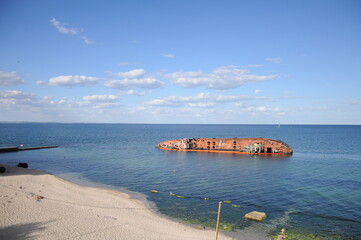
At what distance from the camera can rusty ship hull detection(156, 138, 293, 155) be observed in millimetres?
76375

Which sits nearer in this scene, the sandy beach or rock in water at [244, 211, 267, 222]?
the sandy beach

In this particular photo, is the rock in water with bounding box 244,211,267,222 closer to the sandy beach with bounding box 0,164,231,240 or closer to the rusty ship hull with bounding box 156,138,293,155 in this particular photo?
the sandy beach with bounding box 0,164,231,240

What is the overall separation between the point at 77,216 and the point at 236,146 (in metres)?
62.7

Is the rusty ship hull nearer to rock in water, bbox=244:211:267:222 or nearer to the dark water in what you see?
the dark water

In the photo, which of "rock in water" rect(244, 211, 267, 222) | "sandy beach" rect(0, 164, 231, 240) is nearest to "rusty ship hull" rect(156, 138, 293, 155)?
"rock in water" rect(244, 211, 267, 222)

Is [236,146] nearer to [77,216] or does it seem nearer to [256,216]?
[256,216]

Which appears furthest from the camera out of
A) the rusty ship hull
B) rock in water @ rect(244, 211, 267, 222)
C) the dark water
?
the rusty ship hull

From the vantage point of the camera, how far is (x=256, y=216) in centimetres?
2653

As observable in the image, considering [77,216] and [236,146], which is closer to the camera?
[77,216]

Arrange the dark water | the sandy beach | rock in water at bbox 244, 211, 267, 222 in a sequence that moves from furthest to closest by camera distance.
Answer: rock in water at bbox 244, 211, 267, 222
the dark water
the sandy beach

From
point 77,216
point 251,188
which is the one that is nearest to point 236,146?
point 251,188

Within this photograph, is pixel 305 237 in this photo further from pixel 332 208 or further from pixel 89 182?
pixel 89 182

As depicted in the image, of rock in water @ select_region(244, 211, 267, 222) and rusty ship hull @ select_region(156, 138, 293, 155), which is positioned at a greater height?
rusty ship hull @ select_region(156, 138, 293, 155)

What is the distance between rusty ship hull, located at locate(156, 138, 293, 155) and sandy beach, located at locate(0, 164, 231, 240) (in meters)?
52.2
